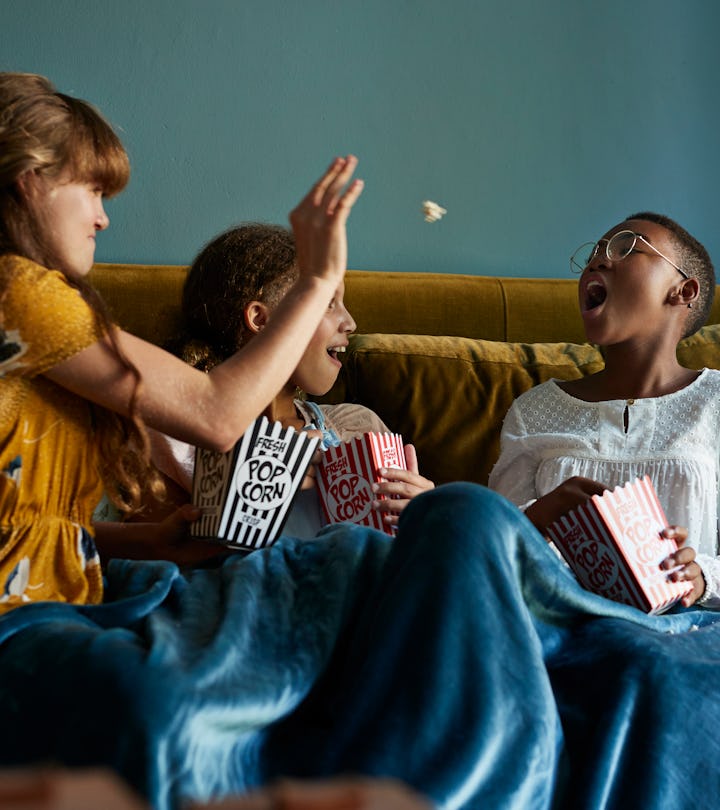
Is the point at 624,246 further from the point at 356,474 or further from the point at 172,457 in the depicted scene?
the point at 172,457

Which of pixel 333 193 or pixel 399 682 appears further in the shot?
pixel 333 193

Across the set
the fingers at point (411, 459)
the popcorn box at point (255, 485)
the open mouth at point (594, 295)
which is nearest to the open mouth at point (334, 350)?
the fingers at point (411, 459)

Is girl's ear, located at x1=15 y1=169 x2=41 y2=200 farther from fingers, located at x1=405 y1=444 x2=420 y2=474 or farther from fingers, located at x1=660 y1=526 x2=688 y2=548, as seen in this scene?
fingers, located at x1=660 y1=526 x2=688 y2=548

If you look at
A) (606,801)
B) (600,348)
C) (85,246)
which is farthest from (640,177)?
(606,801)

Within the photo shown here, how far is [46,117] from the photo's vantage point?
4.12 feet

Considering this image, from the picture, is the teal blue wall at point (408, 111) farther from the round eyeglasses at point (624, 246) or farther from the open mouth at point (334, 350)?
the round eyeglasses at point (624, 246)

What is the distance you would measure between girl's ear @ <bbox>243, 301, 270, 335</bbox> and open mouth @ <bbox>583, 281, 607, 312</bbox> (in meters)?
0.60

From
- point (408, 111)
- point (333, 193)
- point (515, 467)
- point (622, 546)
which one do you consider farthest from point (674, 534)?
point (408, 111)

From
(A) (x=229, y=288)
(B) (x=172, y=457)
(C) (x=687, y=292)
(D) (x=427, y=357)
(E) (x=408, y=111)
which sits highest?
(E) (x=408, y=111)

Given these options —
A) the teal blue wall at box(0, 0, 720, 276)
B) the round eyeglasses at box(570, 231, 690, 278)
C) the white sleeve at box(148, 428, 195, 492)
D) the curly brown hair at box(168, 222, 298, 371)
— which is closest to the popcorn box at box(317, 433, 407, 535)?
the white sleeve at box(148, 428, 195, 492)

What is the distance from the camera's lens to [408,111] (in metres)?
2.52

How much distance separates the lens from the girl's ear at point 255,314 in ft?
6.23

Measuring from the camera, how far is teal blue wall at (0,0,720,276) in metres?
2.31

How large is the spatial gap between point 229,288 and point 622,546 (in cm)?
90
